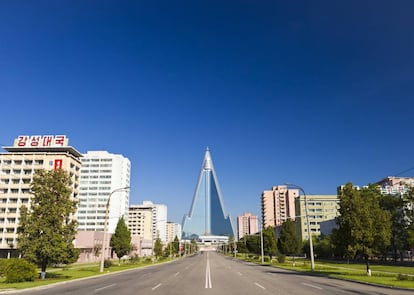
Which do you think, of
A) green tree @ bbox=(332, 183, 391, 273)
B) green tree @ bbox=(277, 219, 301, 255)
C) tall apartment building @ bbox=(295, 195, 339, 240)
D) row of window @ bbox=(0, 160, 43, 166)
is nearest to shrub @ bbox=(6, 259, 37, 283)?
green tree @ bbox=(332, 183, 391, 273)

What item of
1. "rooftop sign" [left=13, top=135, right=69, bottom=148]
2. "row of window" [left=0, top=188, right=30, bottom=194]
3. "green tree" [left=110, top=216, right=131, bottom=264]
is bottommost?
"green tree" [left=110, top=216, right=131, bottom=264]

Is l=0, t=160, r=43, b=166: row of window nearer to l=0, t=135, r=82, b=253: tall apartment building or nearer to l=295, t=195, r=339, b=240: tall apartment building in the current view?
l=0, t=135, r=82, b=253: tall apartment building

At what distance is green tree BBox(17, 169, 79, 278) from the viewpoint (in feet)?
94.0

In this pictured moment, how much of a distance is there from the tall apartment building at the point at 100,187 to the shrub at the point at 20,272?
143084mm

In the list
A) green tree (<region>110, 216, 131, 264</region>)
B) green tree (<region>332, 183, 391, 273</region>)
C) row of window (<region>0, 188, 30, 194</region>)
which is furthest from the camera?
row of window (<region>0, 188, 30, 194</region>)

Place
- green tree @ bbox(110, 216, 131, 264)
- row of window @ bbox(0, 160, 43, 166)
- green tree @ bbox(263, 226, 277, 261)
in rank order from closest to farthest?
green tree @ bbox(110, 216, 131, 264)
green tree @ bbox(263, 226, 277, 261)
row of window @ bbox(0, 160, 43, 166)

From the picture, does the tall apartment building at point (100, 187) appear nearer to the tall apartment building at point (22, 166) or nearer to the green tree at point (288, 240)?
the tall apartment building at point (22, 166)

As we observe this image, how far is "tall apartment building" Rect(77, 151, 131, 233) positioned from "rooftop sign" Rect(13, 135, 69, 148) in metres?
59.6

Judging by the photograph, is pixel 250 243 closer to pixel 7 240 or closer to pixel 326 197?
pixel 326 197

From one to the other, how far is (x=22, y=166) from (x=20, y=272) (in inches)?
3642

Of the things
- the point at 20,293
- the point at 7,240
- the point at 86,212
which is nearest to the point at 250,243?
the point at 7,240

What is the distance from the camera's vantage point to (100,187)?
174m

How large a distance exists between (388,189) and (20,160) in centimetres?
10791

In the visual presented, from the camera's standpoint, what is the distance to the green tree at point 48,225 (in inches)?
1128
